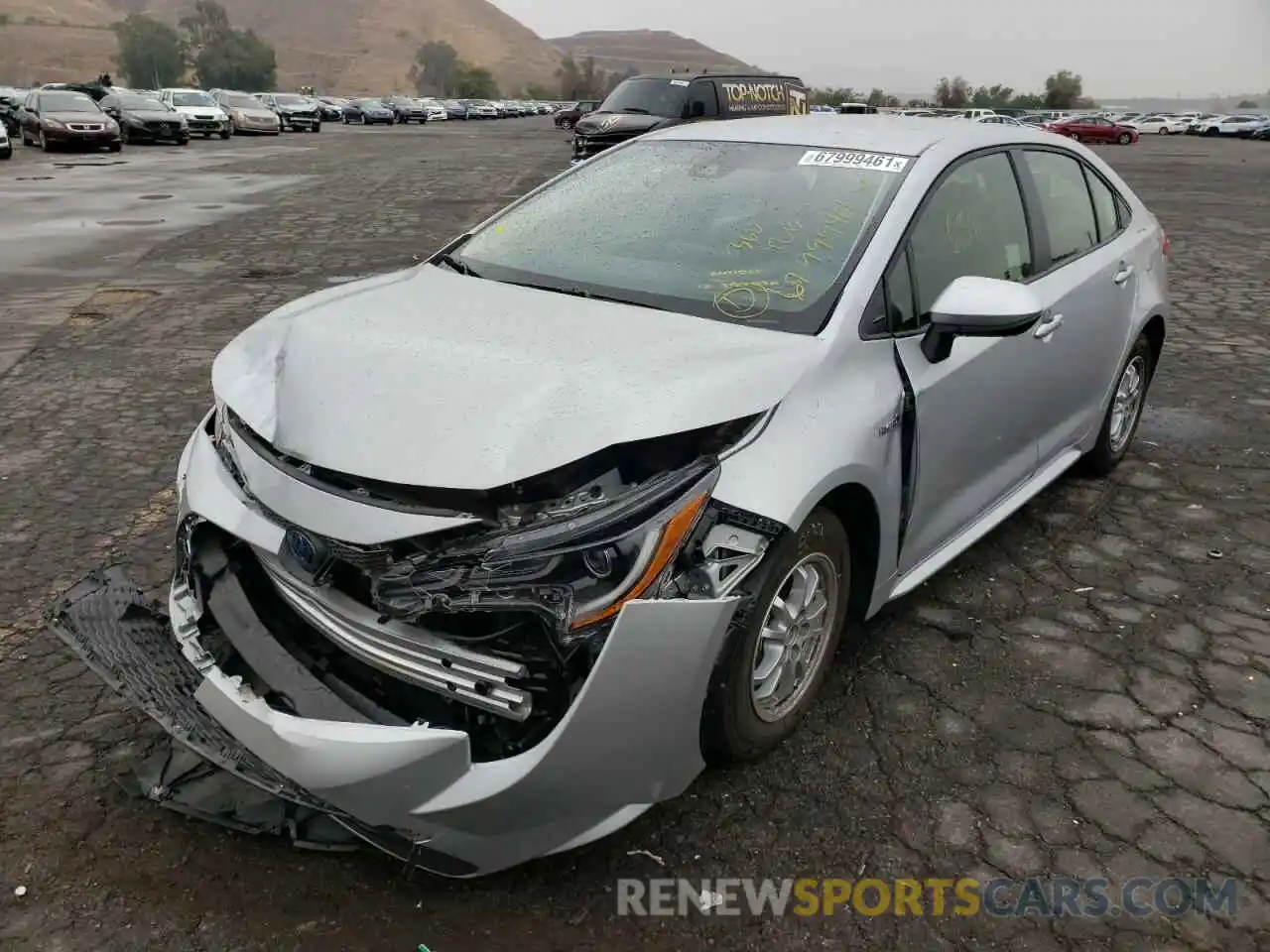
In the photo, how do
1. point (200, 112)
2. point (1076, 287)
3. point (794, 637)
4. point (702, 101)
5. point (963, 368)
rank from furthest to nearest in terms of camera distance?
point (200, 112) < point (702, 101) < point (1076, 287) < point (963, 368) < point (794, 637)

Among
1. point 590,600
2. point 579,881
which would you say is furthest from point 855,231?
point 579,881

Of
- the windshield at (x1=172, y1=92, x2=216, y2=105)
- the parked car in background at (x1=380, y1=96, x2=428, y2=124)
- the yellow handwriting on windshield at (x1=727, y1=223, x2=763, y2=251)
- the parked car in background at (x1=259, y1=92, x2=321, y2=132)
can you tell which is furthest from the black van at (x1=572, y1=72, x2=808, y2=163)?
the parked car in background at (x1=380, y1=96, x2=428, y2=124)

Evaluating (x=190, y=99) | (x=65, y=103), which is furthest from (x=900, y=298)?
(x=190, y=99)

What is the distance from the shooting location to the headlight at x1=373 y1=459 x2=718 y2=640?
2.19 metres

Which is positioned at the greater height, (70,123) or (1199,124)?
(70,123)

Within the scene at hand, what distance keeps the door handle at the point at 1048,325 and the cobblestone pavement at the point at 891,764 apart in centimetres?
96

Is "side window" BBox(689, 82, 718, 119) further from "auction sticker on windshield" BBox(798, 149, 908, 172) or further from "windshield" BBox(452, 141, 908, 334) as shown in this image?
"auction sticker on windshield" BBox(798, 149, 908, 172)

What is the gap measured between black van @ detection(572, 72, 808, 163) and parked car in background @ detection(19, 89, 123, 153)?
14652mm

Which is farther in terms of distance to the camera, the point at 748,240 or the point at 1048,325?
the point at 1048,325

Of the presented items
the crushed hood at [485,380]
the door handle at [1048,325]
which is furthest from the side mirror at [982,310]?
the door handle at [1048,325]

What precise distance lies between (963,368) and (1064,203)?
1.39 metres

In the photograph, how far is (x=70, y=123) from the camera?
25000 mm

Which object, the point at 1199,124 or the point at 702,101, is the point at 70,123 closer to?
the point at 702,101

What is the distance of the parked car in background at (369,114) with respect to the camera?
182ft
